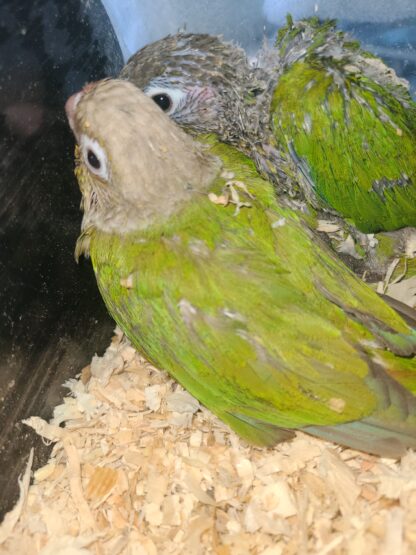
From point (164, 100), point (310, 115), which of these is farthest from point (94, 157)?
point (310, 115)

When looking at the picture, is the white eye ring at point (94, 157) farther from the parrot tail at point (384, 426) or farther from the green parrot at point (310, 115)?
the parrot tail at point (384, 426)

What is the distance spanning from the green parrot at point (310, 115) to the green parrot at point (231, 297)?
0.34 m

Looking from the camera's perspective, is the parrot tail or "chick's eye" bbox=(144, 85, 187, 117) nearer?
the parrot tail

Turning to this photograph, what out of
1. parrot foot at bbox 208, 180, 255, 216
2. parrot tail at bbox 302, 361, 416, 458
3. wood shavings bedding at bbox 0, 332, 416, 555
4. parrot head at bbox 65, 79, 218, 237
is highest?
parrot head at bbox 65, 79, 218, 237

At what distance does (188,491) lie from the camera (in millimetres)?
1410

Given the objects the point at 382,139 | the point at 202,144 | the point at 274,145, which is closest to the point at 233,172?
the point at 202,144

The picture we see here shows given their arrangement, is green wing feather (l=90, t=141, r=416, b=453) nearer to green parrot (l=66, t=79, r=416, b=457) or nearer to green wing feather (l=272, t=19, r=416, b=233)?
green parrot (l=66, t=79, r=416, b=457)

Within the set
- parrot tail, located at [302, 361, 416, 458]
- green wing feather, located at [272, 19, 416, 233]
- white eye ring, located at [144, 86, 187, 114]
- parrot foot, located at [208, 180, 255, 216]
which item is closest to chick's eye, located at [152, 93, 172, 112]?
white eye ring, located at [144, 86, 187, 114]

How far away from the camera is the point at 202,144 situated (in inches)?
61.0

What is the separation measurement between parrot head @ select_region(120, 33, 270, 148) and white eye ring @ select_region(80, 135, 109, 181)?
0.43 m

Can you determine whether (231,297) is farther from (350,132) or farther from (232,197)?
(350,132)

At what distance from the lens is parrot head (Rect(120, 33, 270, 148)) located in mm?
1630

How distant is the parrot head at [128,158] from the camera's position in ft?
3.91

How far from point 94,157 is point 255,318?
499mm
